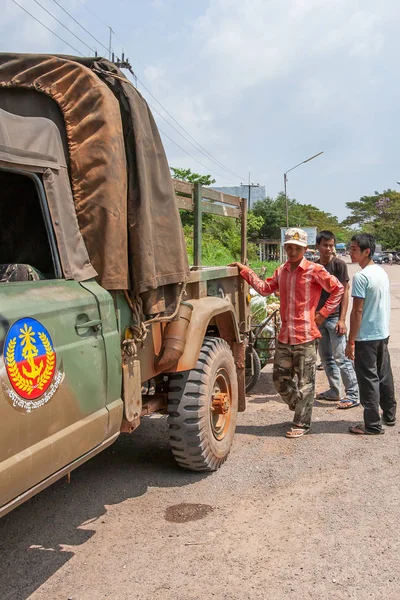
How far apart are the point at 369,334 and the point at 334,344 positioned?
1.28 m

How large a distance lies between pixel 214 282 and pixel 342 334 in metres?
1.93

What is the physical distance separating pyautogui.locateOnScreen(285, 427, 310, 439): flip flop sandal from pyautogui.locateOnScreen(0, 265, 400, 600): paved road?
0.16m

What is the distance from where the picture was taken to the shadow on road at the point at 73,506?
320 centimetres

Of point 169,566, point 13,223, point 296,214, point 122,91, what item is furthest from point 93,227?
point 296,214

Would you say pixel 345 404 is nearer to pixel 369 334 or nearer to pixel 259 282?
pixel 369 334

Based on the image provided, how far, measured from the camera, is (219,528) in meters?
3.64

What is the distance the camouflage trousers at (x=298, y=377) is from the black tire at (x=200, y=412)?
1049mm

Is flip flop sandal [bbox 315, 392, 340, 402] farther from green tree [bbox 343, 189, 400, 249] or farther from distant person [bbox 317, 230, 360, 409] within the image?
green tree [bbox 343, 189, 400, 249]

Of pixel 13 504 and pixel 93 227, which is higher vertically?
pixel 93 227

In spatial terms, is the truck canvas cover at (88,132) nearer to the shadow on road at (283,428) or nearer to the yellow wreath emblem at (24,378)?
the yellow wreath emblem at (24,378)

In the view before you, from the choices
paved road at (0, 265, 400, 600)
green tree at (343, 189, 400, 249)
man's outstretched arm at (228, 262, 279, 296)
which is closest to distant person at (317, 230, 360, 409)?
man's outstretched arm at (228, 262, 279, 296)

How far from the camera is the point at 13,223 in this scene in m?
3.62

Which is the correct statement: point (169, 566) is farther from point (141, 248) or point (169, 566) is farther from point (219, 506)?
point (141, 248)

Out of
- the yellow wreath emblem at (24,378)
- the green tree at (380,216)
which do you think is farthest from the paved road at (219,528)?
the green tree at (380,216)
